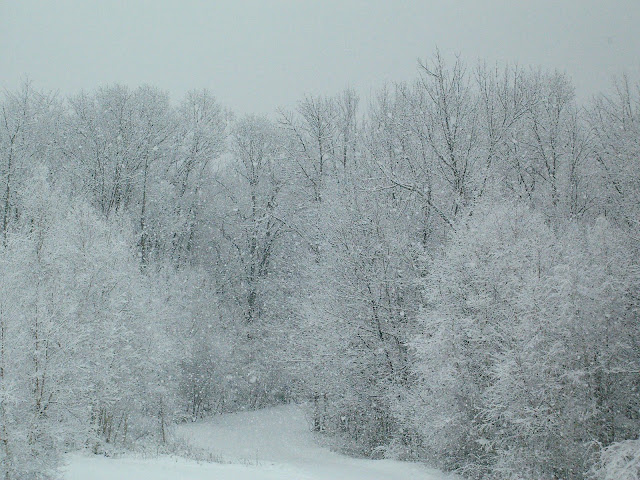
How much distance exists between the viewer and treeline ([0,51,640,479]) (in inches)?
440

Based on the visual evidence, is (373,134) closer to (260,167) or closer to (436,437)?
(260,167)

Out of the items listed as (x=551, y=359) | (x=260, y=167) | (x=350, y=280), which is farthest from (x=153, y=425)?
(x=260, y=167)

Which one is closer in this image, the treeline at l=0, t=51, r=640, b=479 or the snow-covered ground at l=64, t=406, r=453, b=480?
the snow-covered ground at l=64, t=406, r=453, b=480

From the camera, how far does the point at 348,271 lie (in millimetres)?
20188

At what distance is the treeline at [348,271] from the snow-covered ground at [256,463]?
42.4 inches

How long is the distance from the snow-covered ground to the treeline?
42.4 inches

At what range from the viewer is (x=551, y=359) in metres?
11.1

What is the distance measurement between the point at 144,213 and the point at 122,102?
7482 mm

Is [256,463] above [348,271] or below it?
below

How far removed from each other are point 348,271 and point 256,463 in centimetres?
844

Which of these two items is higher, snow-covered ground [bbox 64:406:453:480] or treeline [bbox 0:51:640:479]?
treeline [bbox 0:51:640:479]

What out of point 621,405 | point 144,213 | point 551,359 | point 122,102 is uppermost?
point 122,102

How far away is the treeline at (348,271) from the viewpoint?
36.7 feet

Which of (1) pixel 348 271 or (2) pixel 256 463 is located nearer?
(2) pixel 256 463
